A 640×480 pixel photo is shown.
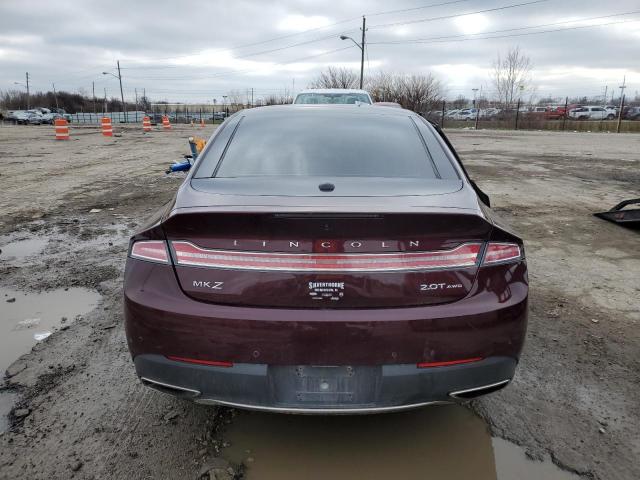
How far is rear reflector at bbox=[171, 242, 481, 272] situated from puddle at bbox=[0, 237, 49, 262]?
4222mm

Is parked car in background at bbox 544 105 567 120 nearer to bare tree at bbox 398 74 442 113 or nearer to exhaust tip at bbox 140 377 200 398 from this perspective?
bare tree at bbox 398 74 442 113

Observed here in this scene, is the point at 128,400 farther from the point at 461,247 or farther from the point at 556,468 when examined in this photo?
the point at 556,468

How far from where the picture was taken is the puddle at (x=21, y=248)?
5406 mm

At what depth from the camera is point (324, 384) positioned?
2.09 meters

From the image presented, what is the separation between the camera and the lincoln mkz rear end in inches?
80.1

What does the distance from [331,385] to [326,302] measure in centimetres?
35

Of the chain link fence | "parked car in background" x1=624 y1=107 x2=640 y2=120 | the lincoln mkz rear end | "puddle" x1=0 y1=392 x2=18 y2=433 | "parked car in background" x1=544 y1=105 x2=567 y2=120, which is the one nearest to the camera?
the lincoln mkz rear end

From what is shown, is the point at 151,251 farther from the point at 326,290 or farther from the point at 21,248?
the point at 21,248

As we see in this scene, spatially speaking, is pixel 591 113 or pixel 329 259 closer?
pixel 329 259

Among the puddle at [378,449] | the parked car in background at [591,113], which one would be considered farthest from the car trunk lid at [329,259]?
the parked car in background at [591,113]

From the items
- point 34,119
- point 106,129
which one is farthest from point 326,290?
point 34,119

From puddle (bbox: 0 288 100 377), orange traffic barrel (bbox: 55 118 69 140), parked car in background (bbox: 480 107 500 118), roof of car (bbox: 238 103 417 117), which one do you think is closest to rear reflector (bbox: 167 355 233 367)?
puddle (bbox: 0 288 100 377)

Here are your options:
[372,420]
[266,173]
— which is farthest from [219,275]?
[372,420]

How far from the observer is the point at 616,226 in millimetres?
6816
